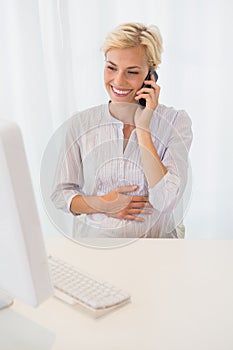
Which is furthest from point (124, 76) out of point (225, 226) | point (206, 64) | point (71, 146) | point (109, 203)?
point (225, 226)

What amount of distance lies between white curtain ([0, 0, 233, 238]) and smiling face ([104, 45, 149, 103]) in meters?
0.55

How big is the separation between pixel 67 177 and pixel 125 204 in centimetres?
19

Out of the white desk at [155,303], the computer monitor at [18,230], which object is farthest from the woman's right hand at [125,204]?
the computer monitor at [18,230]

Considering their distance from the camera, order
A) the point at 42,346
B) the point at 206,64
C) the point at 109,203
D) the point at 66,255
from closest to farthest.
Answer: the point at 42,346 → the point at 66,255 → the point at 109,203 → the point at 206,64

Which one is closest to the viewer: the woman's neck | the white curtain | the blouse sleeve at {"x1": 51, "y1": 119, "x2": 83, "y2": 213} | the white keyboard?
the white keyboard

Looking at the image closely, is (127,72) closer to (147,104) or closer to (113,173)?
(147,104)

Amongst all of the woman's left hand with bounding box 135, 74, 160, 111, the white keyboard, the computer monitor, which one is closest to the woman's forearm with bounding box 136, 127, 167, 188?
the woman's left hand with bounding box 135, 74, 160, 111

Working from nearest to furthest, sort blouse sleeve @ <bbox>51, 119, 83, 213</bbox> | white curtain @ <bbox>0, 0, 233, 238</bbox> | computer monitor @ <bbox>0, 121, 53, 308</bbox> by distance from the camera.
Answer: computer monitor @ <bbox>0, 121, 53, 308</bbox> → blouse sleeve @ <bbox>51, 119, 83, 213</bbox> → white curtain @ <bbox>0, 0, 233, 238</bbox>

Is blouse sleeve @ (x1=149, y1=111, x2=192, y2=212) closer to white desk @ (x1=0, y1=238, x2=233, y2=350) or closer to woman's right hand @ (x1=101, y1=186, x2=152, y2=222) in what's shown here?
woman's right hand @ (x1=101, y1=186, x2=152, y2=222)

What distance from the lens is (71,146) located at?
181 centimetres

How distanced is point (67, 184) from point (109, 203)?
0.46 ft

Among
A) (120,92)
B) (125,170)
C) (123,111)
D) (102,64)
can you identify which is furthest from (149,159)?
(102,64)

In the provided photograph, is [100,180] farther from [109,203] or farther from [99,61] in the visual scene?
[99,61]

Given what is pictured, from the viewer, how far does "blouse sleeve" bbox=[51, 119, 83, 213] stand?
68.3 inches
